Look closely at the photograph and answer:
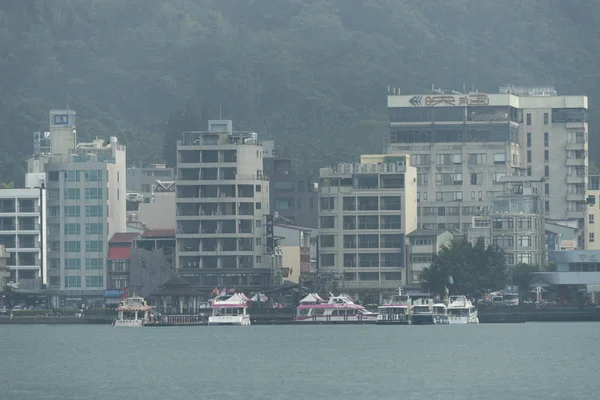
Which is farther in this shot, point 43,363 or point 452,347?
point 452,347

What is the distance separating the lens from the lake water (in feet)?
411

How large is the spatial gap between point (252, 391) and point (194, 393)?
3.85 metres

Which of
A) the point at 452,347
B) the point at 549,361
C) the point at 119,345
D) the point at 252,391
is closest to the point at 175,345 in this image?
the point at 119,345

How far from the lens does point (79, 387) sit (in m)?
130

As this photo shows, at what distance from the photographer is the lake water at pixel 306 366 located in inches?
4931

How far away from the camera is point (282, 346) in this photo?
17550 cm

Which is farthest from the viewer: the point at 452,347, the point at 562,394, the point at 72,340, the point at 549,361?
the point at 72,340

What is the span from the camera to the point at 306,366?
147 m

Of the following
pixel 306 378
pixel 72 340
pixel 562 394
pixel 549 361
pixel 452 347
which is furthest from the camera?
pixel 72 340

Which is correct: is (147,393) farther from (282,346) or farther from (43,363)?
(282,346)

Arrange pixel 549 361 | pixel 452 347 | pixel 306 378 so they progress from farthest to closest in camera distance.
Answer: pixel 452 347 < pixel 549 361 < pixel 306 378

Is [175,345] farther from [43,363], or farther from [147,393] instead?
[147,393]

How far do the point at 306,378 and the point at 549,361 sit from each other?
930 inches

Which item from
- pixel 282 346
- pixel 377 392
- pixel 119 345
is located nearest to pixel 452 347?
pixel 282 346
